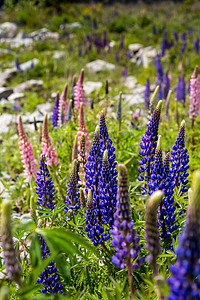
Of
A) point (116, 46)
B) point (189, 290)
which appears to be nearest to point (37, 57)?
point (116, 46)

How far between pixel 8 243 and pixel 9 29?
73.5 ft

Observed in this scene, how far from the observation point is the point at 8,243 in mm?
1269

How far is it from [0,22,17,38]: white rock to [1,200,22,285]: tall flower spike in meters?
21.5

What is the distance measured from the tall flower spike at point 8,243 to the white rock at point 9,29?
21.5 meters

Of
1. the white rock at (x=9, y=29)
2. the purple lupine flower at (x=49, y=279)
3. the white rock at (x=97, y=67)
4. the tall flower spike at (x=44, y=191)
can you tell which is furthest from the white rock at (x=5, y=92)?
the white rock at (x=9, y=29)

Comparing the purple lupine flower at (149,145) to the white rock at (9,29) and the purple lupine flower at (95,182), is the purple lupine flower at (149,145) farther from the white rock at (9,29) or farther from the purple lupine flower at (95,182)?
the white rock at (9,29)

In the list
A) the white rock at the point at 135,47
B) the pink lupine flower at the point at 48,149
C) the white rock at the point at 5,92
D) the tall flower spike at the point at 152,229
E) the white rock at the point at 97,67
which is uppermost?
the tall flower spike at the point at 152,229

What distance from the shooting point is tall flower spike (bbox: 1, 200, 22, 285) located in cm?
121

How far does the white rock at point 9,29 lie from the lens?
20441 mm

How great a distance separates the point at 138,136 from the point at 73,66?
839cm

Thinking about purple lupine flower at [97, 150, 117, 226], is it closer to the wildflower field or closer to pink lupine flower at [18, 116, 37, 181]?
the wildflower field

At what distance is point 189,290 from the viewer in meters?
0.97

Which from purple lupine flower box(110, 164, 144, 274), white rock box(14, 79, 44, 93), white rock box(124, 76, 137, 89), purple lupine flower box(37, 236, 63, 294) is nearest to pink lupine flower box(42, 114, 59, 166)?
purple lupine flower box(37, 236, 63, 294)

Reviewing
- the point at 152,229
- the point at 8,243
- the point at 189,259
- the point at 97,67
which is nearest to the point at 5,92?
the point at 97,67
